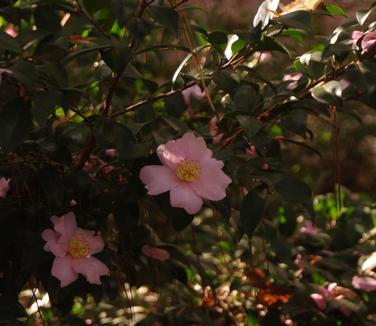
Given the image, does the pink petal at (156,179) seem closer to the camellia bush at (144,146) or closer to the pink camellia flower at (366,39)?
the camellia bush at (144,146)

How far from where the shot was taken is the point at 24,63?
2.90ft

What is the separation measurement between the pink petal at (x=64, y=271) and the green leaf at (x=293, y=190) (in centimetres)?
29

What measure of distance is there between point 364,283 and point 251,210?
1.54 ft

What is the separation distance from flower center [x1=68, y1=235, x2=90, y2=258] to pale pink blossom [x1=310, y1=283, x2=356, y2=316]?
1.67 feet

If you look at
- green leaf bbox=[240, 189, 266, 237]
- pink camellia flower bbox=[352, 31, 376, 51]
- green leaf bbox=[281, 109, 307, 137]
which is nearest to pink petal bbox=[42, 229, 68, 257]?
green leaf bbox=[240, 189, 266, 237]

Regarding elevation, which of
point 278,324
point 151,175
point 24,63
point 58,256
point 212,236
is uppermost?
point 24,63

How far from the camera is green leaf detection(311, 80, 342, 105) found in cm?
94

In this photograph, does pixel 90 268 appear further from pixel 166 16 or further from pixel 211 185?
pixel 166 16

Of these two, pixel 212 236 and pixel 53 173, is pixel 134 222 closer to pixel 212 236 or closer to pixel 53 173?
pixel 53 173

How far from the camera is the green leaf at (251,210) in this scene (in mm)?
1022

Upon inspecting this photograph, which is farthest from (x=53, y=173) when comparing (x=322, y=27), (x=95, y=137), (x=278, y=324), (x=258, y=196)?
(x=322, y=27)

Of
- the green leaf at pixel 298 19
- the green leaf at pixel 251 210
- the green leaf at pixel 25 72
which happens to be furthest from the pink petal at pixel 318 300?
the green leaf at pixel 25 72

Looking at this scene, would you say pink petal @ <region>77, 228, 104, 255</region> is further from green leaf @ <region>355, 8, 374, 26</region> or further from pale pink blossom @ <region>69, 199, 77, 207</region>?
green leaf @ <region>355, 8, 374, 26</region>

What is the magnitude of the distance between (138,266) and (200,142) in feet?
1.45
